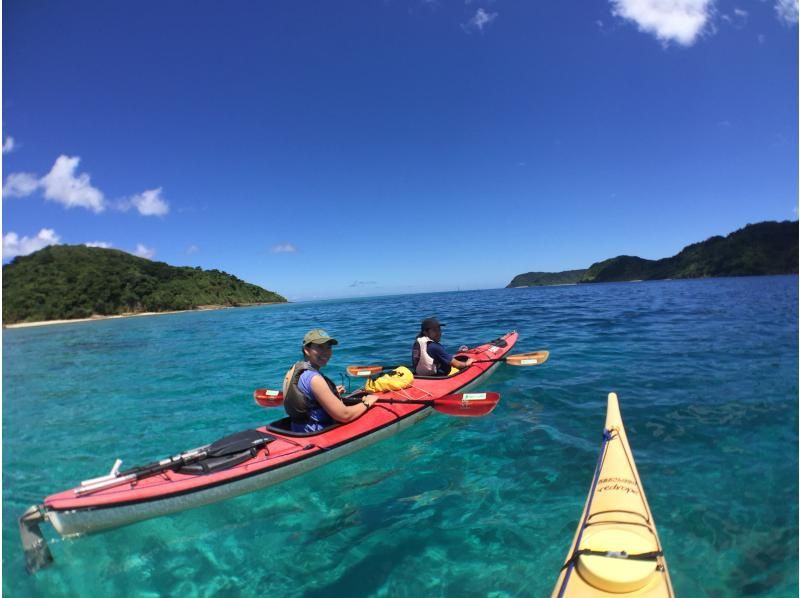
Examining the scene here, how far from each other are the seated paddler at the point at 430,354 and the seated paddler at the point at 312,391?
10.5 ft

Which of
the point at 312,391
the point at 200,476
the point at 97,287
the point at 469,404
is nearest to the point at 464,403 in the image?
the point at 469,404

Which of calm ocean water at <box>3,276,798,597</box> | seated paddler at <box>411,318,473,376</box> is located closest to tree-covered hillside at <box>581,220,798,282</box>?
calm ocean water at <box>3,276,798,597</box>

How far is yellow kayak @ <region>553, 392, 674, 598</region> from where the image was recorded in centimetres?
271

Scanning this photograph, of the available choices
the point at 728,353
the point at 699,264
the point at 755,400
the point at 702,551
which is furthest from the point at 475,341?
the point at 699,264

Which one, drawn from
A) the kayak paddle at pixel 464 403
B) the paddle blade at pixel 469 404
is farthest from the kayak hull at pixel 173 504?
the paddle blade at pixel 469 404

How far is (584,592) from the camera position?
2.77 m

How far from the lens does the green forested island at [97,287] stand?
66375mm

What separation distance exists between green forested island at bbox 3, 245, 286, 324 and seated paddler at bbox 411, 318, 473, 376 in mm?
83908

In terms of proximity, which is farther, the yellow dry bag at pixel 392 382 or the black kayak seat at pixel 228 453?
the yellow dry bag at pixel 392 382

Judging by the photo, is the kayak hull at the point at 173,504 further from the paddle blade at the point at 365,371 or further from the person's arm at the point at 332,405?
the paddle blade at the point at 365,371

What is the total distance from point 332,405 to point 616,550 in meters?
4.29

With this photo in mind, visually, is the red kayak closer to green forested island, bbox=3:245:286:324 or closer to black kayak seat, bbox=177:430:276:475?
black kayak seat, bbox=177:430:276:475

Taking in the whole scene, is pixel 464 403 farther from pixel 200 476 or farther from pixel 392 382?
pixel 200 476

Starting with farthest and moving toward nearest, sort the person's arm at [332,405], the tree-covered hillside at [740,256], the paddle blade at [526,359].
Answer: the tree-covered hillside at [740,256]
the paddle blade at [526,359]
the person's arm at [332,405]
